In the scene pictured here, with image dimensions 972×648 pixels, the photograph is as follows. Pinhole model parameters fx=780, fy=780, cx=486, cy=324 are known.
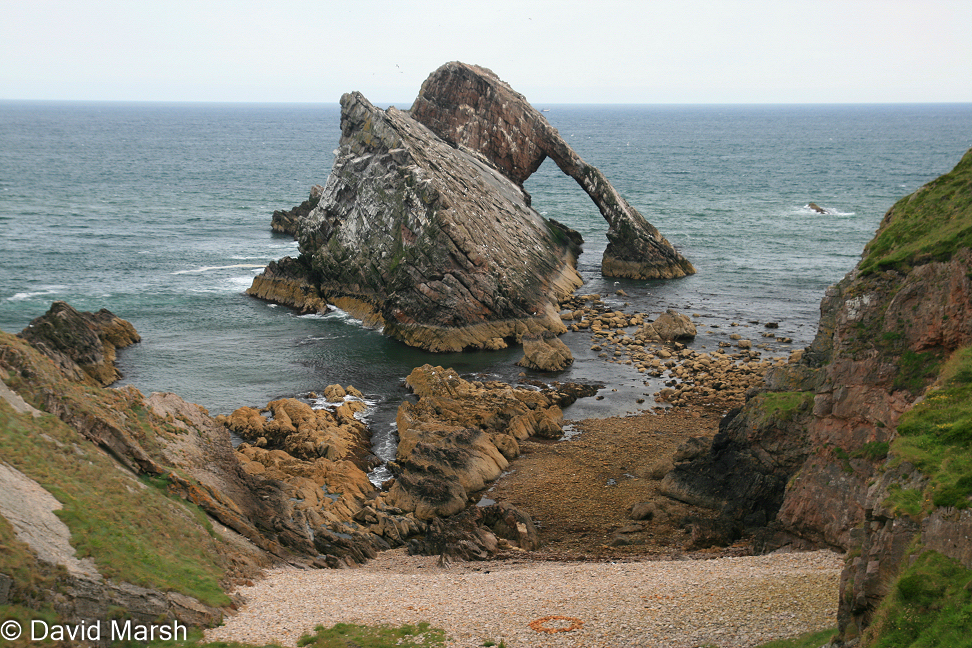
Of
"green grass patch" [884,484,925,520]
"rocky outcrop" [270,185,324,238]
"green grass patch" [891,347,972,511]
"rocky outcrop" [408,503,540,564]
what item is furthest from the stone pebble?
"rocky outcrop" [270,185,324,238]

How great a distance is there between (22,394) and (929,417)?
28.1 meters

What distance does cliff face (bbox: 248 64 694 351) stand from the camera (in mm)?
62875

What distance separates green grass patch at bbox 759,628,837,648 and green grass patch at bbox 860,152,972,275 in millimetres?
12824

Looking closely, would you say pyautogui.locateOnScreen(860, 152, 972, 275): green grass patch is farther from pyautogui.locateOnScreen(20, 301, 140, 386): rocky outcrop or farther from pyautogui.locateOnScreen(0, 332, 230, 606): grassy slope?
pyautogui.locateOnScreen(20, 301, 140, 386): rocky outcrop

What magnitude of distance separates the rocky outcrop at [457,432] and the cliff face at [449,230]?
11222mm

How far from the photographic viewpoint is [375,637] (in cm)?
2197

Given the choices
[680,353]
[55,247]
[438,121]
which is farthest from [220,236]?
[680,353]

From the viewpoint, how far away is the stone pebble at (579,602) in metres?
21.0

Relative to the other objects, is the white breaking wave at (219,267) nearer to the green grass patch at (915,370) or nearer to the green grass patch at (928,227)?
the green grass patch at (928,227)

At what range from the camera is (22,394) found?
27094 mm

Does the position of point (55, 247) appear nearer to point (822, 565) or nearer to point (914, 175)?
point (822, 565)

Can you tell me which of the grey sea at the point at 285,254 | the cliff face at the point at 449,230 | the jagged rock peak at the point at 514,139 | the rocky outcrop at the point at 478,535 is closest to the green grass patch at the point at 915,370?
the rocky outcrop at the point at 478,535

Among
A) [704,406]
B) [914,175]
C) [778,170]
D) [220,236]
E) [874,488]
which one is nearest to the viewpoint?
[874,488]

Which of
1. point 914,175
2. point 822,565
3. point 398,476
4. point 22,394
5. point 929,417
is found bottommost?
point 398,476
